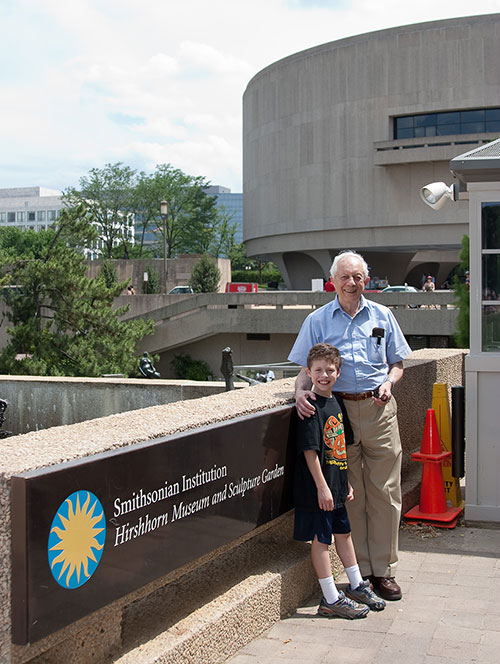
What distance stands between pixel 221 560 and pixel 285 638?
0.56 m

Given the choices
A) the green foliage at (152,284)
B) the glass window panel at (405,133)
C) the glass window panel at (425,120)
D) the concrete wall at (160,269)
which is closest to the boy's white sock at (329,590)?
the green foliage at (152,284)

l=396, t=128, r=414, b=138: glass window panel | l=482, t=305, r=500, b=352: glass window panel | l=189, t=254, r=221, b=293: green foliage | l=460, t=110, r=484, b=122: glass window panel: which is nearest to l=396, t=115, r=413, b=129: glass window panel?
l=396, t=128, r=414, b=138: glass window panel

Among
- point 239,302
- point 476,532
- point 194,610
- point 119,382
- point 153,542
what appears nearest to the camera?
point 153,542

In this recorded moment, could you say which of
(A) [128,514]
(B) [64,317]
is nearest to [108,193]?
(B) [64,317]

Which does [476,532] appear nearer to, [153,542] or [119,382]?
[153,542]

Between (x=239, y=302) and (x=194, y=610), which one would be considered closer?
(x=194, y=610)

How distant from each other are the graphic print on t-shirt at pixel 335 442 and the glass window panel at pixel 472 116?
47.3 meters

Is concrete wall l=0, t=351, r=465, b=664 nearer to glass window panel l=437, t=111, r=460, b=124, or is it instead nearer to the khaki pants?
the khaki pants

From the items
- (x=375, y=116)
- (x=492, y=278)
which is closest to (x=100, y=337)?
(x=492, y=278)

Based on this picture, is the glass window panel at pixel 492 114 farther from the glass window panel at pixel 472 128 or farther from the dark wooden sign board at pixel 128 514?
the dark wooden sign board at pixel 128 514

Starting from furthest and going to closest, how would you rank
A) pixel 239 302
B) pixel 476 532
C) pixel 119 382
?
pixel 239 302, pixel 119 382, pixel 476 532

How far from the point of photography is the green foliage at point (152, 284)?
164ft

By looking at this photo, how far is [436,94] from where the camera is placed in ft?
160

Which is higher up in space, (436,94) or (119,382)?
(436,94)
